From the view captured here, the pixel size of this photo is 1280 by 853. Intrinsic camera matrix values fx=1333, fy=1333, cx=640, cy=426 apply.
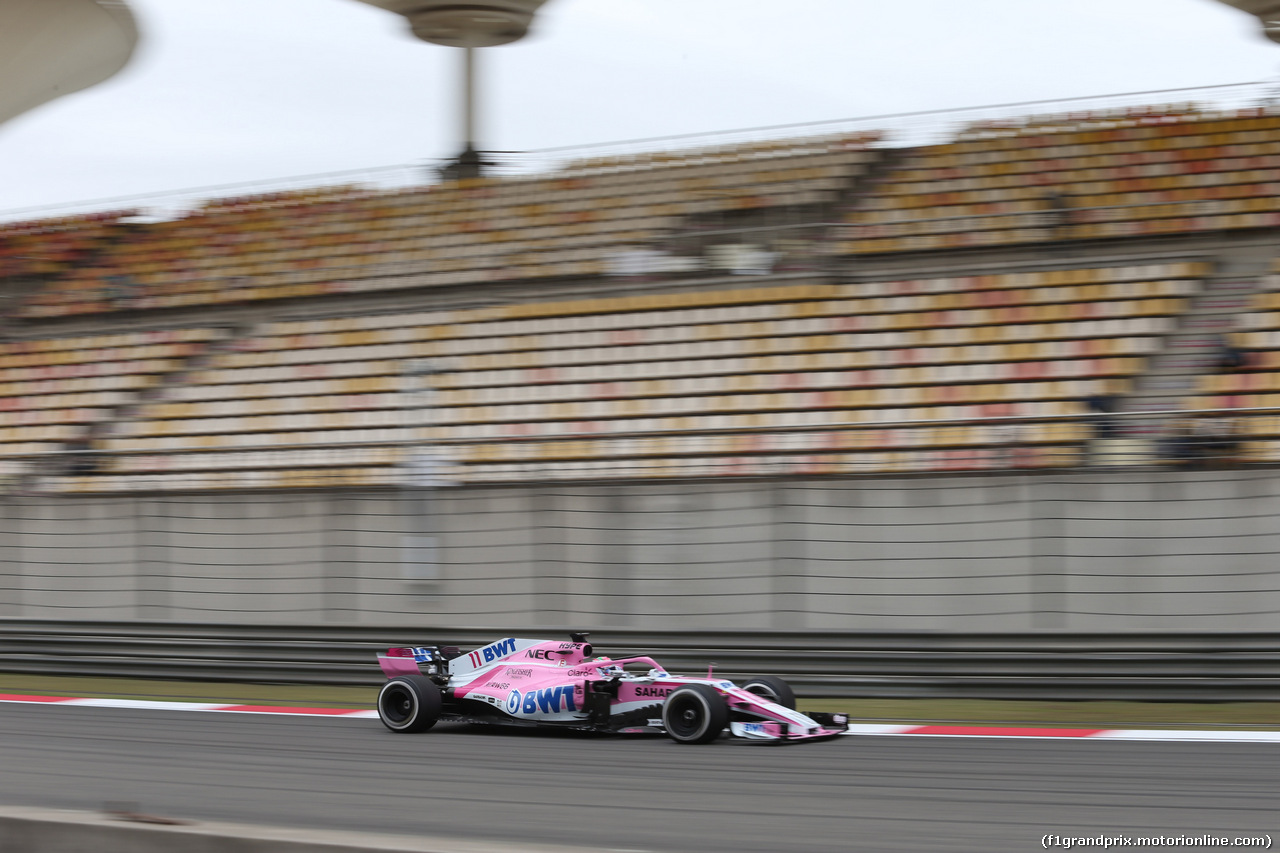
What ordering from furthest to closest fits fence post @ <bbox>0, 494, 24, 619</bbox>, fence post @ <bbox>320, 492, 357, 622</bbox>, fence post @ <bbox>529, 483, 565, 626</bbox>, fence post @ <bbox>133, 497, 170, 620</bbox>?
fence post @ <bbox>0, 494, 24, 619</bbox>
fence post @ <bbox>133, 497, 170, 620</bbox>
fence post @ <bbox>320, 492, 357, 622</bbox>
fence post @ <bbox>529, 483, 565, 626</bbox>

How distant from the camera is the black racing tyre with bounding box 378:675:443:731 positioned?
25.0 ft

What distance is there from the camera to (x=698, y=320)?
45.4ft

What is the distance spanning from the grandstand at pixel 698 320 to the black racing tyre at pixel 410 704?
300cm

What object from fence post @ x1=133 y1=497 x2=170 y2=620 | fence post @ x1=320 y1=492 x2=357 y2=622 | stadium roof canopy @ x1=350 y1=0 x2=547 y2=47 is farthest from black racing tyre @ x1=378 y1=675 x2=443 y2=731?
stadium roof canopy @ x1=350 y1=0 x2=547 y2=47

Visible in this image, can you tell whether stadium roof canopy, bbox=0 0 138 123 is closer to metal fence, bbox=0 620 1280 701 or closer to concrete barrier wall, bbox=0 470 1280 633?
concrete barrier wall, bbox=0 470 1280 633

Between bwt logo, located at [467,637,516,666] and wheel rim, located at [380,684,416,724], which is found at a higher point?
bwt logo, located at [467,637,516,666]

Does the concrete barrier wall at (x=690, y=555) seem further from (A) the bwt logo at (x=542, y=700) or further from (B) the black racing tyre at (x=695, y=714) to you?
(B) the black racing tyre at (x=695, y=714)

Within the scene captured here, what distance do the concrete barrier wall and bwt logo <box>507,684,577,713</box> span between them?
235 cm

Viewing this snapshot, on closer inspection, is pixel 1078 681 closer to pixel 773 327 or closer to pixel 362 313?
pixel 773 327

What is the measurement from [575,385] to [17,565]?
5.45 m

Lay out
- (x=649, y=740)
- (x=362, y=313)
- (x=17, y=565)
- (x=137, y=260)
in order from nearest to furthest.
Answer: (x=649, y=740) < (x=17, y=565) < (x=362, y=313) < (x=137, y=260)

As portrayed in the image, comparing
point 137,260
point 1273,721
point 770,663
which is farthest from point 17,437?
point 1273,721

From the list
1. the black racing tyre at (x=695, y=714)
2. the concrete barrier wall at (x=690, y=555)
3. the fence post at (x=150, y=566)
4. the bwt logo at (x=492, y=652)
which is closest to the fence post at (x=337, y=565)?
the concrete barrier wall at (x=690, y=555)

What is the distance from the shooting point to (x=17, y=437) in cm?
1559
